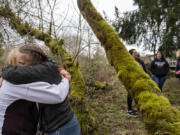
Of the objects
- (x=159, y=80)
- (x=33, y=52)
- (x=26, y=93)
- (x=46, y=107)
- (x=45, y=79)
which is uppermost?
(x=33, y=52)

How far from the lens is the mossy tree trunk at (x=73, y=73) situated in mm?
2988

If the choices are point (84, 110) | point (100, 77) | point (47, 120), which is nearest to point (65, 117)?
point (47, 120)

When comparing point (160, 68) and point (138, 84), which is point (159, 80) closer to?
point (160, 68)

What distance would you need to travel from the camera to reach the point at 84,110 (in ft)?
10.1

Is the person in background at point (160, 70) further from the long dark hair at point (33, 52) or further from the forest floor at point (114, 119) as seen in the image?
the long dark hair at point (33, 52)

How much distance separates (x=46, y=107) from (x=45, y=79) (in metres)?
0.26

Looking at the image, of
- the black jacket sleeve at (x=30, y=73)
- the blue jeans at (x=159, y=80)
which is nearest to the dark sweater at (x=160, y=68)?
the blue jeans at (x=159, y=80)

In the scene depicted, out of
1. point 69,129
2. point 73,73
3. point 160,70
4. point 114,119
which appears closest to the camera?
point 69,129

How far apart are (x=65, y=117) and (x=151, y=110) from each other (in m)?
1.18

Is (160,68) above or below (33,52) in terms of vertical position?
below

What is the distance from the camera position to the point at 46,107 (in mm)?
1277

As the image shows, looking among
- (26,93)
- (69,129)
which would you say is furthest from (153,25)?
(26,93)

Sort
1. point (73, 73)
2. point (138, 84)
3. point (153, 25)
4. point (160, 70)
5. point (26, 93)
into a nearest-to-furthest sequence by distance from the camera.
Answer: point (26, 93)
point (138, 84)
point (73, 73)
point (160, 70)
point (153, 25)

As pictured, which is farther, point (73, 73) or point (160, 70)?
point (160, 70)
